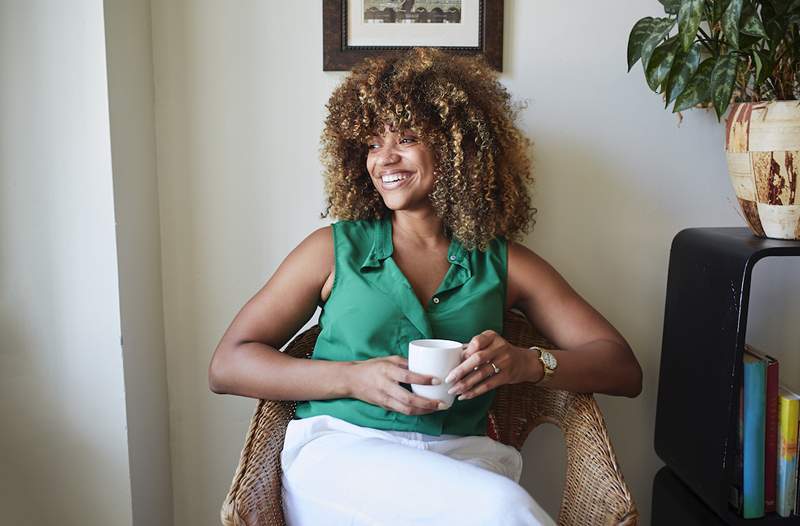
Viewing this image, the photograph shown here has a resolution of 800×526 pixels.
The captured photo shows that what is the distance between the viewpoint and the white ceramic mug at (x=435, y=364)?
1.17 m

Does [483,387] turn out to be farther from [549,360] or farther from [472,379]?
[549,360]

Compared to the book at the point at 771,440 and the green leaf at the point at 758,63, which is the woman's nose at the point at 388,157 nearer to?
the green leaf at the point at 758,63

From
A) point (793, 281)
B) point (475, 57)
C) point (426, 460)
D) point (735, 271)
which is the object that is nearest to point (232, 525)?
point (426, 460)

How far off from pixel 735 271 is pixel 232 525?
3.28ft

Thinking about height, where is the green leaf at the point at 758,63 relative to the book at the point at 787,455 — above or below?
above

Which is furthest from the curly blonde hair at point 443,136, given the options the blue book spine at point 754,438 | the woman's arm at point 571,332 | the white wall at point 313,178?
the blue book spine at point 754,438

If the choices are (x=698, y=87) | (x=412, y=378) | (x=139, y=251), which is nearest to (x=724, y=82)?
(x=698, y=87)

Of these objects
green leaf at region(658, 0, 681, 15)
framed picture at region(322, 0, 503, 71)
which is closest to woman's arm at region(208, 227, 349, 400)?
framed picture at region(322, 0, 503, 71)

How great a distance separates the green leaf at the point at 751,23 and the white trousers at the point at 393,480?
3.01ft

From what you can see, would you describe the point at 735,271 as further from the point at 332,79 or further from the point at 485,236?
the point at 332,79

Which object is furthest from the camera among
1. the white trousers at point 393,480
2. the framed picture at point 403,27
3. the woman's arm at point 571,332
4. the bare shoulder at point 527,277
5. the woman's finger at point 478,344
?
the framed picture at point 403,27

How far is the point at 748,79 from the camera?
5.16ft

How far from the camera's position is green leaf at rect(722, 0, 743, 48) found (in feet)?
4.42

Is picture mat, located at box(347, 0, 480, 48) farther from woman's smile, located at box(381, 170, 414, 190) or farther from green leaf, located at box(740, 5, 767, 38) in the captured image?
green leaf, located at box(740, 5, 767, 38)
